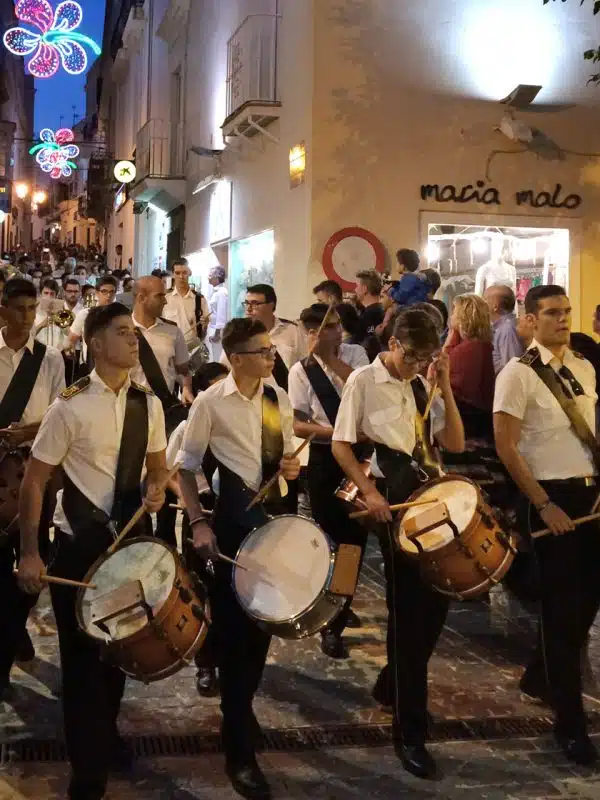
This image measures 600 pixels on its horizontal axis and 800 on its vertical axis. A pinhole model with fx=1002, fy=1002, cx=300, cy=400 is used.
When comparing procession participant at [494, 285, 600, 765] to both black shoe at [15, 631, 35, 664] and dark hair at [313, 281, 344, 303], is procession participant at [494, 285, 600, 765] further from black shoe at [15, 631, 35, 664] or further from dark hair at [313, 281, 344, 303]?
dark hair at [313, 281, 344, 303]

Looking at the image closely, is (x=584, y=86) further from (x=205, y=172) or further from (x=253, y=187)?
(x=205, y=172)

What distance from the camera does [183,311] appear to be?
1198 centimetres

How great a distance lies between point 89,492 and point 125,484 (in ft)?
0.48

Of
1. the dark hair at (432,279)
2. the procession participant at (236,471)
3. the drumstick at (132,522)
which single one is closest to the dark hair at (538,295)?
the procession participant at (236,471)

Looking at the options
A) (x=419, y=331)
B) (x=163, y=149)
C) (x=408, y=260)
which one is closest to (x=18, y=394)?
(x=419, y=331)

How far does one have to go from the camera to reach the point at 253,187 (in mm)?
15227

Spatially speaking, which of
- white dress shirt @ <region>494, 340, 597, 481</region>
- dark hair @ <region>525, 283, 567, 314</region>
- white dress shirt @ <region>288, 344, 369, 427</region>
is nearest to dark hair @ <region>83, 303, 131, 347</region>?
white dress shirt @ <region>494, 340, 597, 481</region>

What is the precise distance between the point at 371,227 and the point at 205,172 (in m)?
7.61

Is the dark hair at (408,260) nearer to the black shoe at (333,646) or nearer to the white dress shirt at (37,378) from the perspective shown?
the black shoe at (333,646)

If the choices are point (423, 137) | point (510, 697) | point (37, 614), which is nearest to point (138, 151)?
point (423, 137)

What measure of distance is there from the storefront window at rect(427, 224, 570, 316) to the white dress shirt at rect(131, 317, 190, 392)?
20.5 ft

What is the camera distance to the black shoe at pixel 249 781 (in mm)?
4176

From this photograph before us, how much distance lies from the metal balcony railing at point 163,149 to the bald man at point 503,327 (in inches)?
571

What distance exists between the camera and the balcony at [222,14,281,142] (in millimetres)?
13664
